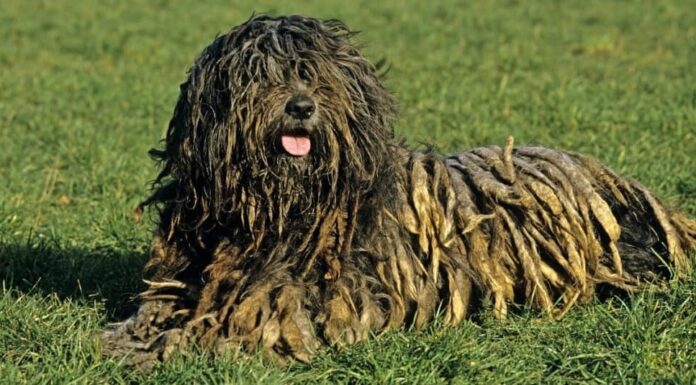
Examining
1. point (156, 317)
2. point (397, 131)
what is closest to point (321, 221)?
point (156, 317)

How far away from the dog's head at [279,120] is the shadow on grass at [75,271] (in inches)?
43.3

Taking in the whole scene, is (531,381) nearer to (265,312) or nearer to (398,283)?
(398,283)

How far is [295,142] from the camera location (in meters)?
4.69

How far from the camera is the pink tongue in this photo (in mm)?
4682

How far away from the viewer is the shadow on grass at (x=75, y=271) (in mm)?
5840

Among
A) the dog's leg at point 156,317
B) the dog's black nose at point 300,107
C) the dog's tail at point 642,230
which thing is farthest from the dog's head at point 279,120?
the dog's tail at point 642,230

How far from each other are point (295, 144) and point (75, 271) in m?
2.06

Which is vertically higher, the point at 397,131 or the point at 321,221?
the point at 321,221

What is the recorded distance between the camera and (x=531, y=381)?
182 inches

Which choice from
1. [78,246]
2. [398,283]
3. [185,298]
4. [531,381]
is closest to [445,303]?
[398,283]

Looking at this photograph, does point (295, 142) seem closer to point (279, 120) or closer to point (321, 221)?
point (279, 120)

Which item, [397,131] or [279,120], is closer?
[279,120]

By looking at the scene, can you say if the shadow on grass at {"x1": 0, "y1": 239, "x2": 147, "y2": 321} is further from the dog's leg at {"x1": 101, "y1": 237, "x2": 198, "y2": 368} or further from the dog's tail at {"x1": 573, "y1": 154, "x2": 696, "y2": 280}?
the dog's tail at {"x1": 573, "y1": 154, "x2": 696, "y2": 280}

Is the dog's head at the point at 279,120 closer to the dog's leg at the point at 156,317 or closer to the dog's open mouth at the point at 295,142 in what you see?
the dog's open mouth at the point at 295,142
